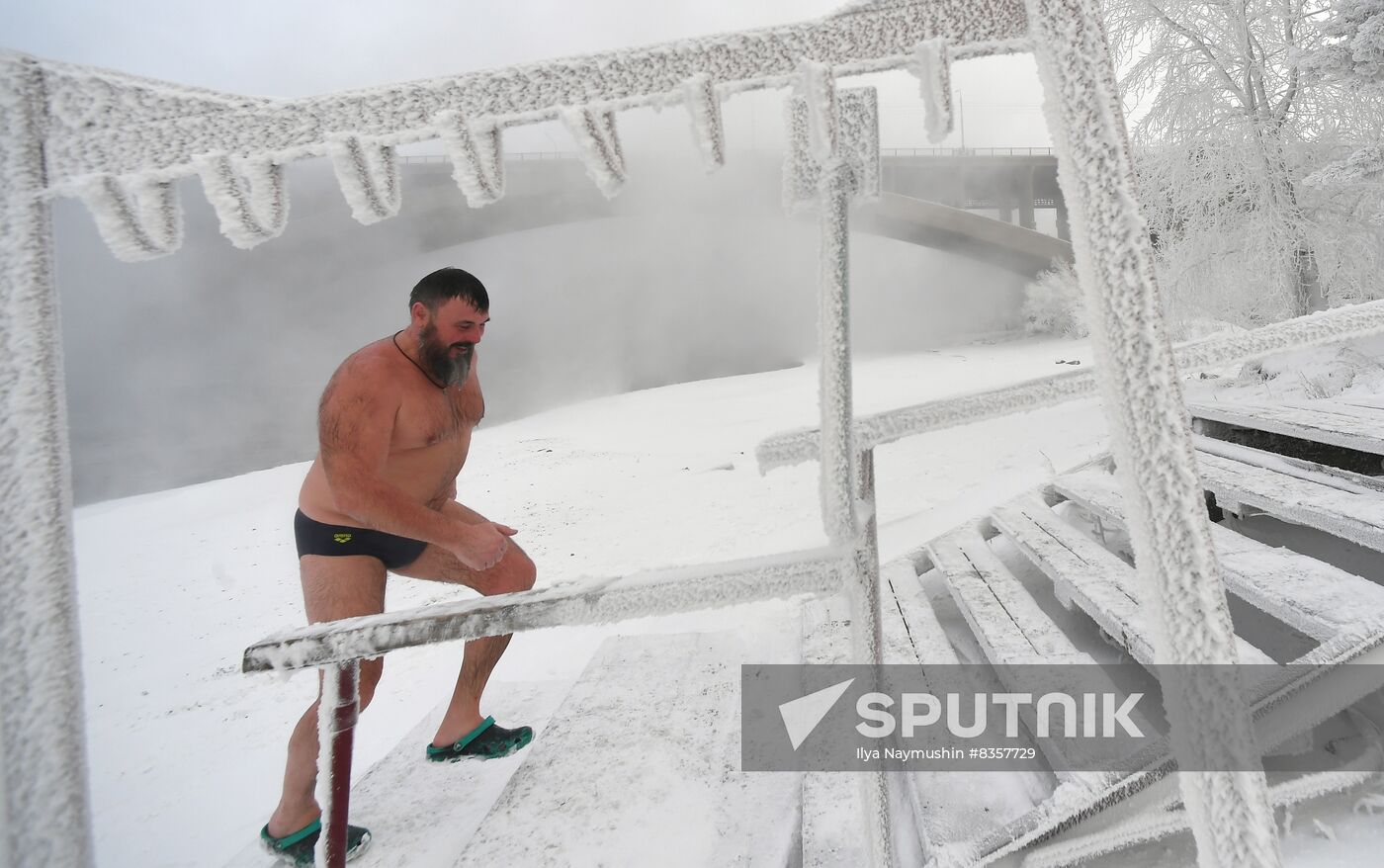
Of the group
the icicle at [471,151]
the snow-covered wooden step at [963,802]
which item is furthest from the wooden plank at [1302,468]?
the icicle at [471,151]

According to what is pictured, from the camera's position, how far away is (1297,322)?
2.81 ft

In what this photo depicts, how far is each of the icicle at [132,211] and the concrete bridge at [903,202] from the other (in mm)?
3672

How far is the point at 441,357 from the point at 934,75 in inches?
53.3

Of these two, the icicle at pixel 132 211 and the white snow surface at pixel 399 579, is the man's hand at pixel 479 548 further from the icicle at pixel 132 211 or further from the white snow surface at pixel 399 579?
the icicle at pixel 132 211

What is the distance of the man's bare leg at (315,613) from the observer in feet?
4.50

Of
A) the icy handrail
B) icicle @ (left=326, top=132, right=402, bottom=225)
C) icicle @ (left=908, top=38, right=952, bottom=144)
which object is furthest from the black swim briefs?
icicle @ (left=908, top=38, right=952, bottom=144)

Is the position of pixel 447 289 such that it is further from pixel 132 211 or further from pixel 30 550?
pixel 30 550

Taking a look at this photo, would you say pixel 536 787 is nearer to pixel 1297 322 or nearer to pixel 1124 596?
pixel 1124 596

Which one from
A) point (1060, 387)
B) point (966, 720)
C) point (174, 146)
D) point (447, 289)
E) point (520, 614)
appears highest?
point (447, 289)

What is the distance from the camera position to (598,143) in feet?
2.19

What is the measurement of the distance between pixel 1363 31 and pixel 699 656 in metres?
6.55

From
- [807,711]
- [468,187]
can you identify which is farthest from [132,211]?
[807,711]

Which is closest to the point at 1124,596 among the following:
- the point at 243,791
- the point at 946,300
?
the point at 243,791

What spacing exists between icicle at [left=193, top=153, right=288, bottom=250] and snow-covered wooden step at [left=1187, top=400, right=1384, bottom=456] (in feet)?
9.55
